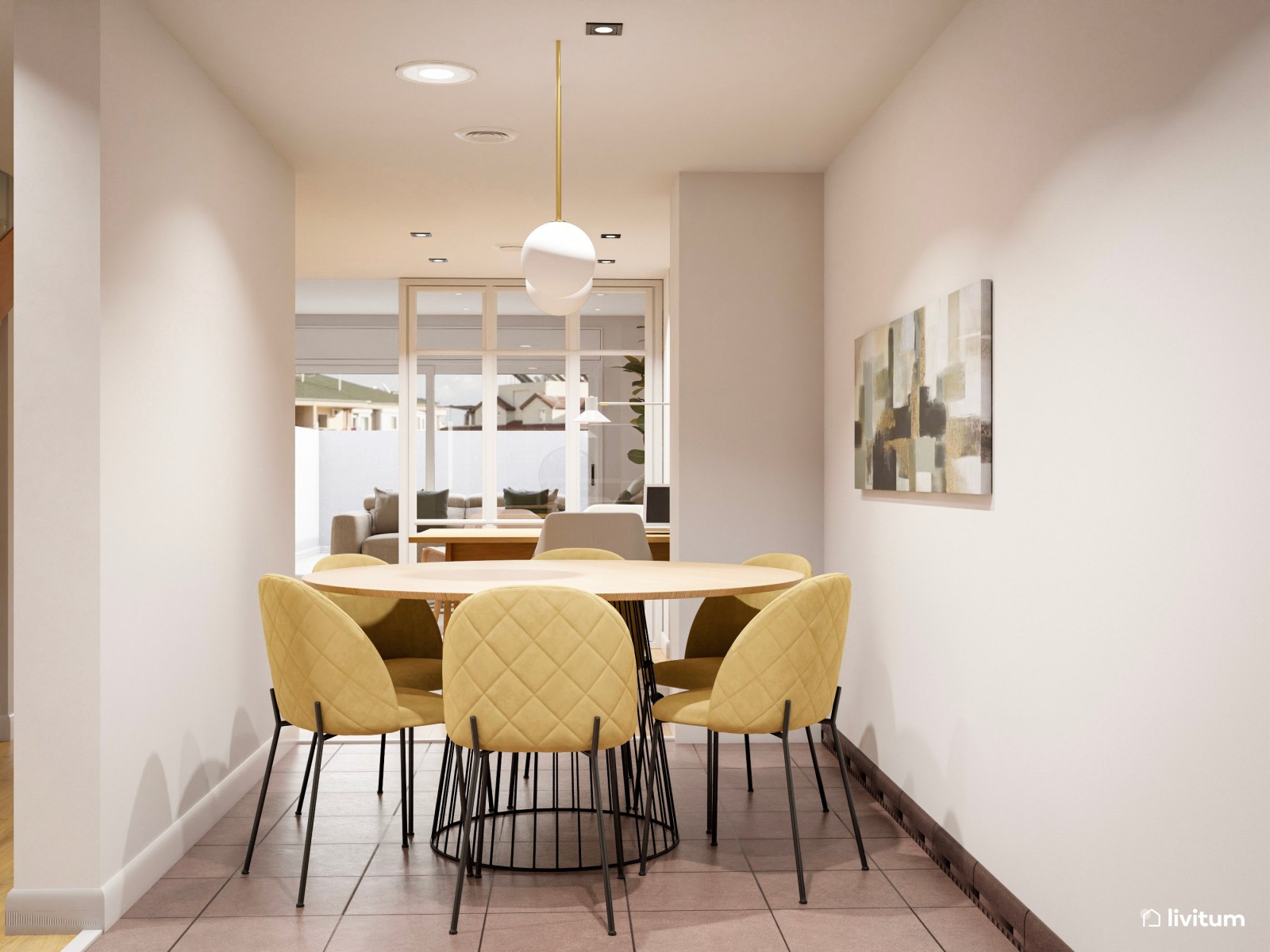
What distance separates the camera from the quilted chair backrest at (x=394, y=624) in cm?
374

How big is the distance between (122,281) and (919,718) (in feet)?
8.69

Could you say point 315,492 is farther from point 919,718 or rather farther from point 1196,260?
point 1196,260

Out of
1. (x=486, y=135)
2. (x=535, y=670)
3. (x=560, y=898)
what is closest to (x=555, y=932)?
(x=560, y=898)

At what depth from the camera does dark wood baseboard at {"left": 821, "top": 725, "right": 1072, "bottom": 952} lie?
2.46m

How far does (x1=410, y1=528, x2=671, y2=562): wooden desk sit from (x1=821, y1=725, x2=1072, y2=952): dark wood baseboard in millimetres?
2169

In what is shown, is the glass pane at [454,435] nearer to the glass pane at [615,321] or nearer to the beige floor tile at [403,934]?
the glass pane at [615,321]

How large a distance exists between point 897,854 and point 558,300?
6.48ft

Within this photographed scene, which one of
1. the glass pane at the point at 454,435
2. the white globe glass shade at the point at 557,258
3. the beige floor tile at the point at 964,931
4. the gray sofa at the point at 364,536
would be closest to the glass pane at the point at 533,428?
the glass pane at the point at 454,435

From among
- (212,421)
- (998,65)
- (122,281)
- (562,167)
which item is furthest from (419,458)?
(998,65)

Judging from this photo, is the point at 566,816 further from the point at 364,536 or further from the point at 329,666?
the point at 364,536

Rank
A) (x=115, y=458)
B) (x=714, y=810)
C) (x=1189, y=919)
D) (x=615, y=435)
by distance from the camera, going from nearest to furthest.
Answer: (x=1189, y=919), (x=115, y=458), (x=714, y=810), (x=615, y=435)

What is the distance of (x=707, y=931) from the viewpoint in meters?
2.63

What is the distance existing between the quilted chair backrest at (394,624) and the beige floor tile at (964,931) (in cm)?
189

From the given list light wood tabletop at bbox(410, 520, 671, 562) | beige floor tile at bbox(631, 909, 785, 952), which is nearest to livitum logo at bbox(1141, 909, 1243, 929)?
beige floor tile at bbox(631, 909, 785, 952)
